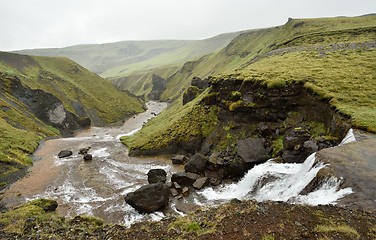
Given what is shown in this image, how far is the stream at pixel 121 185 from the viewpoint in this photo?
23.0m

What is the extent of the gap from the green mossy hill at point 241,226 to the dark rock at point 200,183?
1193cm

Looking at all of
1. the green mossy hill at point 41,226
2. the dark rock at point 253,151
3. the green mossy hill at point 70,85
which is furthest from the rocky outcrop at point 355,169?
the green mossy hill at point 70,85

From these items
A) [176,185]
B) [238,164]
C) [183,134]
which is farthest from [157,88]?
[176,185]

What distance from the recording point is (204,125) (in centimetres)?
4706

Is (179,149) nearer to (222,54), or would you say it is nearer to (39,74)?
(39,74)

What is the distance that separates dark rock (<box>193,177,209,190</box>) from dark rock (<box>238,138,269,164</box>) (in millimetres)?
5128

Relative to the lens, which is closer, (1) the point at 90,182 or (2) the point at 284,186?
(2) the point at 284,186

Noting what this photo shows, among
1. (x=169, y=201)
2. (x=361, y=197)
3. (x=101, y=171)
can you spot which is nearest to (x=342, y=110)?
(x=361, y=197)

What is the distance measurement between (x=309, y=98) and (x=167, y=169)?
2116cm

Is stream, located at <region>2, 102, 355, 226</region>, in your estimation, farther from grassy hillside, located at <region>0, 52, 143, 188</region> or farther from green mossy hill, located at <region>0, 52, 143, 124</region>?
green mossy hill, located at <region>0, 52, 143, 124</region>

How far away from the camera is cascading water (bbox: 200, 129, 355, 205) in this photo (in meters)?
18.8

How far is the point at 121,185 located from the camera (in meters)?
35.0

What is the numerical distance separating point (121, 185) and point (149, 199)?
31.0 ft

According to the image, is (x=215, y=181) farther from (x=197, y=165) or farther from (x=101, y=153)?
(x=101, y=153)
